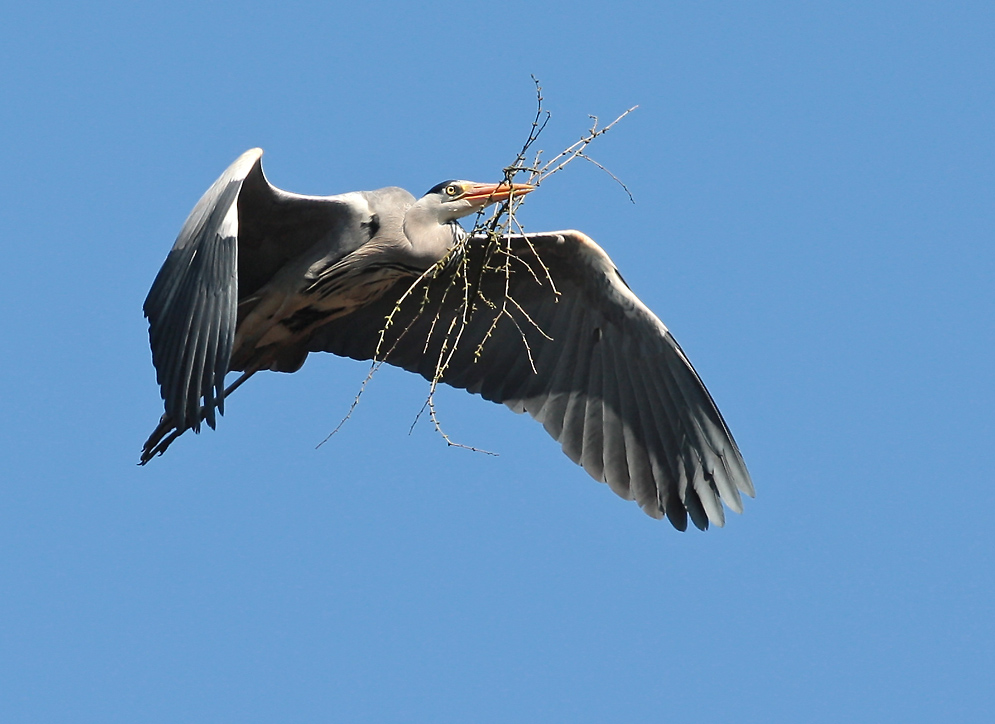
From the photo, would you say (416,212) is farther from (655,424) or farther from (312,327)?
(655,424)

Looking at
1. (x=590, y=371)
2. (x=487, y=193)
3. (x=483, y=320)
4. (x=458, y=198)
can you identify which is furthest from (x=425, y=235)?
(x=590, y=371)

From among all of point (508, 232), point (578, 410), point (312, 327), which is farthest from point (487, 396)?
point (508, 232)

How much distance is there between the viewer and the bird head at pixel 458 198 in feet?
28.2

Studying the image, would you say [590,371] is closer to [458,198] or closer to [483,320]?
[483,320]

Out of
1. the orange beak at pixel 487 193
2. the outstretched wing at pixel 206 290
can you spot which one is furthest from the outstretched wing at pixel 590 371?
the outstretched wing at pixel 206 290

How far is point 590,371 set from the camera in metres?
9.52

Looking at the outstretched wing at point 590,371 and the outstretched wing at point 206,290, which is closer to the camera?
the outstretched wing at point 206,290

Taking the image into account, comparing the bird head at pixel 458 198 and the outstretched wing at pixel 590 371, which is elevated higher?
the bird head at pixel 458 198

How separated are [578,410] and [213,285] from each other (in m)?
2.80

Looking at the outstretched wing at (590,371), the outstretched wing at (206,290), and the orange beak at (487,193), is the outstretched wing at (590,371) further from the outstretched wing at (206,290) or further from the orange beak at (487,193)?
the outstretched wing at (206,290)

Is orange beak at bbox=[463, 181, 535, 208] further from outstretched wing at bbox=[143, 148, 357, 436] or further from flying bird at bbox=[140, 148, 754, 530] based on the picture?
outstretched wing at bbox=[143, 148, 357, 436]

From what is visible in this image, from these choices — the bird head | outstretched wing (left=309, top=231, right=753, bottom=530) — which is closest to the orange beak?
the bird head

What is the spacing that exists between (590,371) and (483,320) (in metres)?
0.71

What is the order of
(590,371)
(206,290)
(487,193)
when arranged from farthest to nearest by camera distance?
1. (590,371)
2. (487,193)
3. (206,290)
